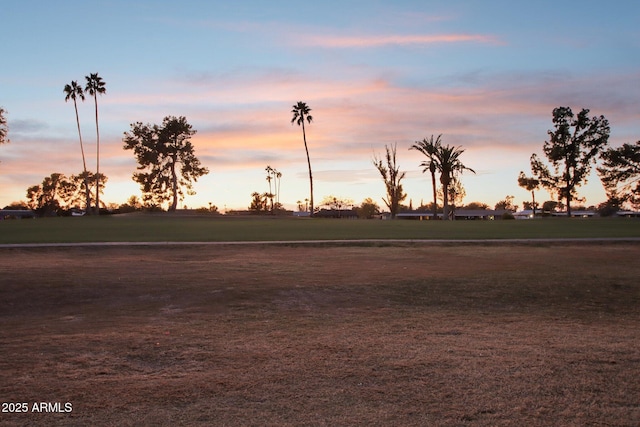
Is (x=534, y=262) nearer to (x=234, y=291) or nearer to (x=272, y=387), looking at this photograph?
(x=234, y=291)

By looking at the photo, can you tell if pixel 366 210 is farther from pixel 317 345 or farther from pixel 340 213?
pixel 317 345

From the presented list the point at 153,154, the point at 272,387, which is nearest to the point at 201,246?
the point at 272,387

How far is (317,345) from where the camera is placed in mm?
8812

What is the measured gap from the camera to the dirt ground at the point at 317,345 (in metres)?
5.91

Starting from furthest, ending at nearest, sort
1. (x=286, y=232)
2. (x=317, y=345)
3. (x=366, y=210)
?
(x=366, y=210)
(x=286, y=232)
(x=317, y=345)

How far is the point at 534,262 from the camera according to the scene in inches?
816

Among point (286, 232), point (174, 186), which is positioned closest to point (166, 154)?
point (174, 186)

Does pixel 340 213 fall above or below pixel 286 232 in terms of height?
above

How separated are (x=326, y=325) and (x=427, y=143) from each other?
231 feet

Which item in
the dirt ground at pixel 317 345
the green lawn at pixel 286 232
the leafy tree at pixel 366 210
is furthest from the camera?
the leafy tree at pixel 366 210

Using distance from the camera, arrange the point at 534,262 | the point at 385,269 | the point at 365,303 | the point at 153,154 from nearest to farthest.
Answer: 1. the point at 365,303
2. the point at 385,269
3. the point at 534,262
4. the point at 153,154

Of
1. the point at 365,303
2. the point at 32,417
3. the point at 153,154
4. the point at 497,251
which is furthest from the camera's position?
the point at 153,154

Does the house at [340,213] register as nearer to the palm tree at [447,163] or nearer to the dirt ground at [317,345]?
the palm tree at [447,163]

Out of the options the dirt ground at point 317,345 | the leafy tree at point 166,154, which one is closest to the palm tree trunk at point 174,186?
the leafy tree at point 166,154
